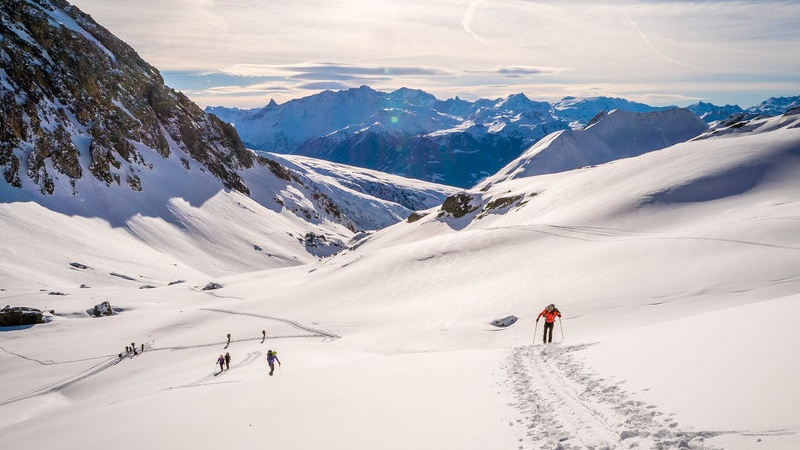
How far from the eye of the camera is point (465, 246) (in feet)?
148

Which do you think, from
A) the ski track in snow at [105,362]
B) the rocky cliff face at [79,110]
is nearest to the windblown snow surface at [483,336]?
the ski track in snow at [105,362]

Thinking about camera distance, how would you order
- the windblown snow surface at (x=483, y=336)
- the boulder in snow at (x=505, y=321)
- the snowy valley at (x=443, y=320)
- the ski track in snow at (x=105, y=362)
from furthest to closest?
the ski track in snow at (x=105, y=362)
the boulder in snow at (x=505, y=321)
the snowy valley at (x=443, y=320)
the windblown snow surface at (x=483, y=336)

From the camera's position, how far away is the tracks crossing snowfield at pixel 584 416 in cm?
774

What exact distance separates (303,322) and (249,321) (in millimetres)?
6209

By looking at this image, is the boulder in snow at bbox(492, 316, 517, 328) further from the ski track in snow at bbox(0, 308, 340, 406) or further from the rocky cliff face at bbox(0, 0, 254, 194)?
the rocky cliff face at bbox(0, 0, 254, 194)

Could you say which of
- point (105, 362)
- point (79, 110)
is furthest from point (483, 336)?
point (79, 110)

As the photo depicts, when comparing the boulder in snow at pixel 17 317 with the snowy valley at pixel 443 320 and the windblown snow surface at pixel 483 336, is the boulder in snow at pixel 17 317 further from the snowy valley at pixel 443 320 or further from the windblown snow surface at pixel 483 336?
the windblown snow surface at pixel 483 336

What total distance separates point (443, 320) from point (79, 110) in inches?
4828

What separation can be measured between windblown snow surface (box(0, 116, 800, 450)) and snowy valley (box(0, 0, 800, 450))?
11 cm

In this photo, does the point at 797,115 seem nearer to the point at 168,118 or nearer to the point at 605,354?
the point at 605,354

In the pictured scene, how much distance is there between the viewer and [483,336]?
79.4 ft

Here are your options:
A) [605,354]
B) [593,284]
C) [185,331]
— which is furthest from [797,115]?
[185,331]

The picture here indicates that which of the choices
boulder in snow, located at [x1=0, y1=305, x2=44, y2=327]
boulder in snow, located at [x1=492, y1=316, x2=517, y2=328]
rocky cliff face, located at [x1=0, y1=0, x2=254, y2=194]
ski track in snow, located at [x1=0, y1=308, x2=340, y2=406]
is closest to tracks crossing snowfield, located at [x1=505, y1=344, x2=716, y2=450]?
boulder in snow, located at [x1=492, y1=316, x2=517, y2=328]

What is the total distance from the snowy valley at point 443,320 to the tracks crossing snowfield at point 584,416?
0.06 meters
